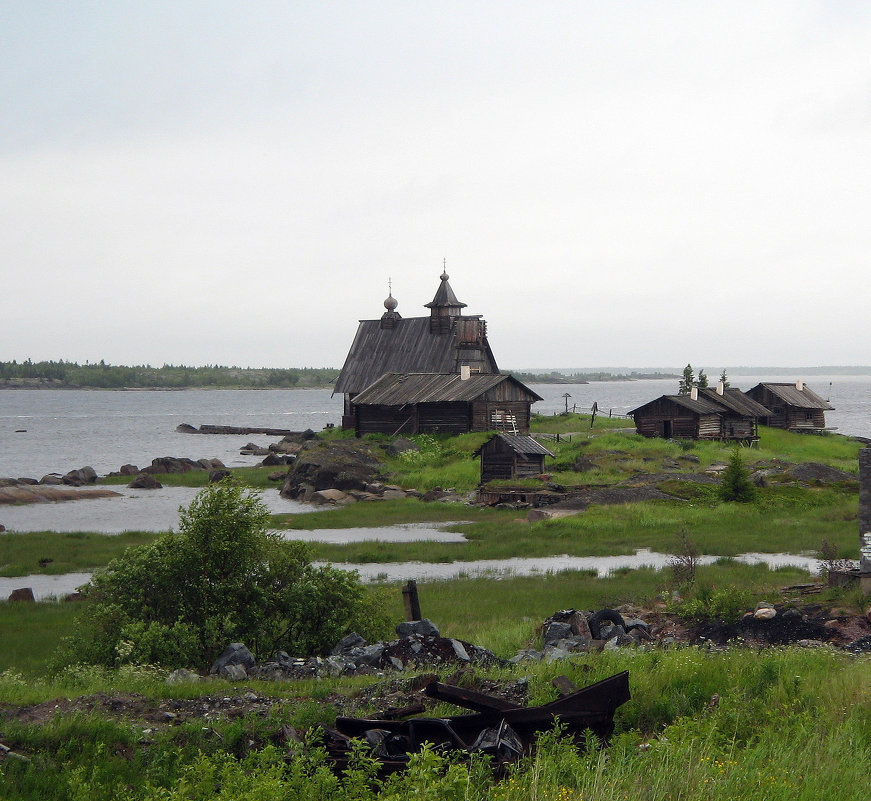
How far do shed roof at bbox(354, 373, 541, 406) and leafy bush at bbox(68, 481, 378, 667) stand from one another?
139 ft

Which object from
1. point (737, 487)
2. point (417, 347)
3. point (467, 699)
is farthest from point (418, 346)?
point (467, 699)

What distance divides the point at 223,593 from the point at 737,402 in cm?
5768

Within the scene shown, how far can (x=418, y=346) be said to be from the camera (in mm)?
73062

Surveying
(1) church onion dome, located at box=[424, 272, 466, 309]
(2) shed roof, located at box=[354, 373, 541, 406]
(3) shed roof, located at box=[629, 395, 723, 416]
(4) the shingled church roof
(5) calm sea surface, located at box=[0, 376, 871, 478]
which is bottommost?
(5) calm sea surface, located at box=[0, 376, 871, 478]

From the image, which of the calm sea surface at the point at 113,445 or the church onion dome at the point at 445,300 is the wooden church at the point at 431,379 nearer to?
the church onion dome at the point at 445,300

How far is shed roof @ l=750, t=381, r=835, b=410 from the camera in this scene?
7569 cm

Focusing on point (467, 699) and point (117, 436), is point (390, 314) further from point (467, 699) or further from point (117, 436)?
point (467, 699)

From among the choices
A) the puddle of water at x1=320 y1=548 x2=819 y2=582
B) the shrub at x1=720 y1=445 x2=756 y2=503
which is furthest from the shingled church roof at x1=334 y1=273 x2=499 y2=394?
the puddle of water at x1=320 y1=548 x2=819 y2=582

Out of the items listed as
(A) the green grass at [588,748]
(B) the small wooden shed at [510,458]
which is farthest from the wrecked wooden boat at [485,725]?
(B) the small wooden shed at [510,458]

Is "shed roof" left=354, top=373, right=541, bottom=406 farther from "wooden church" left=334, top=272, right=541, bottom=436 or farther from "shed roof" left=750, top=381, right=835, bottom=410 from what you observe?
"shed roof" left=750, top=381, right=835, bottom=410

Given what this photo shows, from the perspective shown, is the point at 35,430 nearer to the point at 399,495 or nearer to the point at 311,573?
the point at 399,495

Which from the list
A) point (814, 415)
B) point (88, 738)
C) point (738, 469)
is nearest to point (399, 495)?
point (738, 469)

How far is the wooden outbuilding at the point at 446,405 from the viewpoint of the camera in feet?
197

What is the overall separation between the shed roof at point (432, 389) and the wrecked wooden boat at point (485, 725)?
4944 cm
